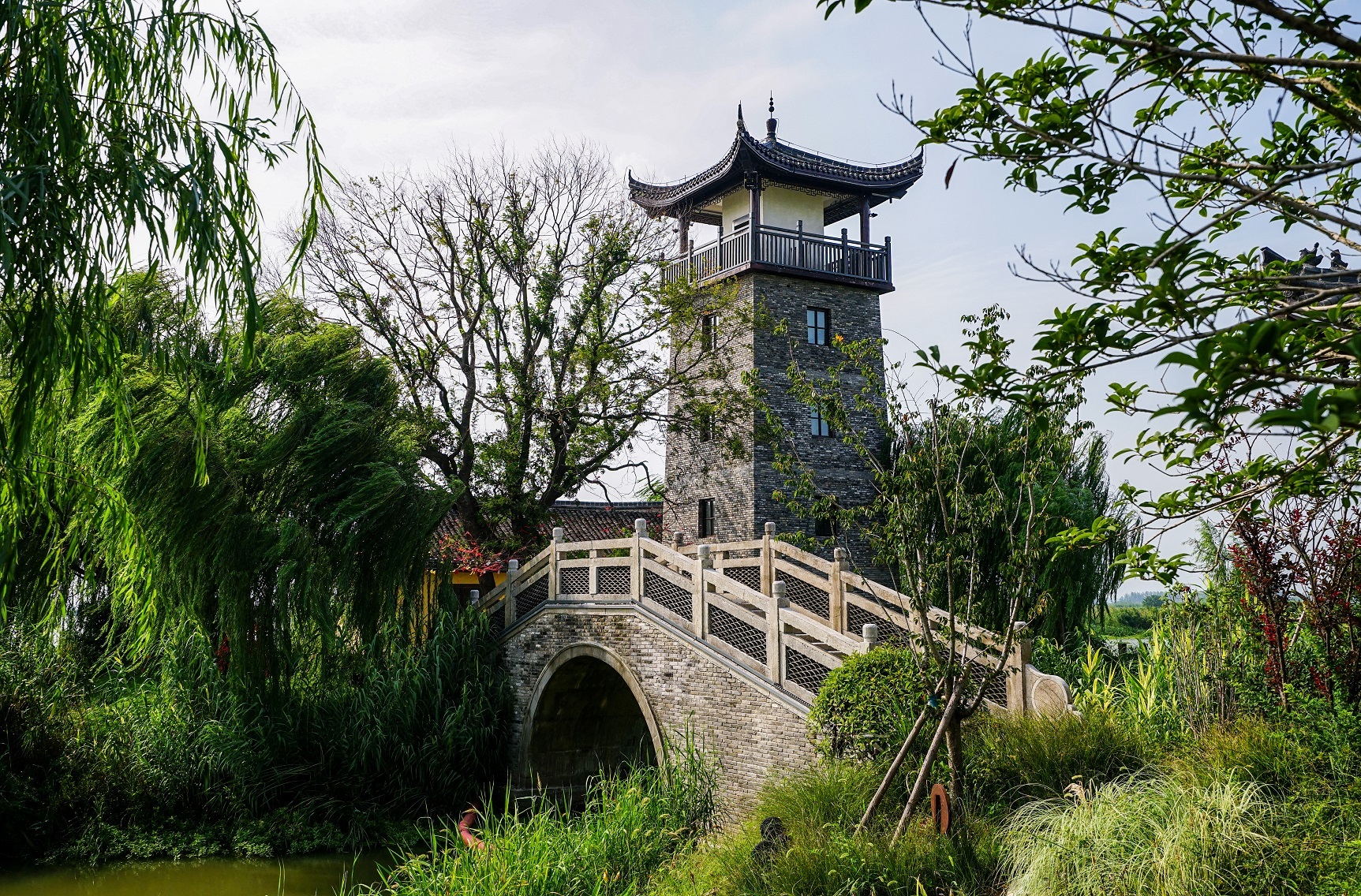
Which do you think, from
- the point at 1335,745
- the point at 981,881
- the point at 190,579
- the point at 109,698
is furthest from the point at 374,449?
the point at 1335,745

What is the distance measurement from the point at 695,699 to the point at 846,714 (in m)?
2.88

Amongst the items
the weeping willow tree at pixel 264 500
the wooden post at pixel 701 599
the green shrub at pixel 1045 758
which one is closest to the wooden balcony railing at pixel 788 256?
the weeping willow tree at pixel 264 500

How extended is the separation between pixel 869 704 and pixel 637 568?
15.1 ft

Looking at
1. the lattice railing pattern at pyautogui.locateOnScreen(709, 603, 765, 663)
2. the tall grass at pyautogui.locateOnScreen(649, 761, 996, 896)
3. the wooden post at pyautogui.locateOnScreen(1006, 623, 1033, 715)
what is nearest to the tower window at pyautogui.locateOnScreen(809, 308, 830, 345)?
the lattice railing pattern at pyautogui.locateOnScreen(709, 603, 765, 663)

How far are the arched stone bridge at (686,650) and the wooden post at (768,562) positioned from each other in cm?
2

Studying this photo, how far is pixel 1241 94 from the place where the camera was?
3711 millimetres

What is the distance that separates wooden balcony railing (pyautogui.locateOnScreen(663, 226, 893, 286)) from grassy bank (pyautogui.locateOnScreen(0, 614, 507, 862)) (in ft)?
31.7

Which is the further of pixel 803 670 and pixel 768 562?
pixel 768 562

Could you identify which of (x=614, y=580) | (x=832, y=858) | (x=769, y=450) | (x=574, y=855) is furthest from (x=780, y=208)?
(x=832, y=858)

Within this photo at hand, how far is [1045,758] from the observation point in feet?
20.7

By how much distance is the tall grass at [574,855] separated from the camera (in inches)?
260

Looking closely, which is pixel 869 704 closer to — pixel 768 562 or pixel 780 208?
pixel 768 562

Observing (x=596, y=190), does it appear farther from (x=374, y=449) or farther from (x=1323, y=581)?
(x=1323, y=581)

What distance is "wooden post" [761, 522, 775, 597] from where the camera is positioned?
11.1m
